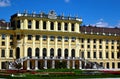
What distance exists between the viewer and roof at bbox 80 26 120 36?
8631 centimetres

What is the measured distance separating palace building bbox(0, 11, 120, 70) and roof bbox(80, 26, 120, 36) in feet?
1.80

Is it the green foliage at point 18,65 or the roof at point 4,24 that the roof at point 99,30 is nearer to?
the roof at point 4,24

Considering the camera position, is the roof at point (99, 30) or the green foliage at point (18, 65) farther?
the roof at point (99, 30)

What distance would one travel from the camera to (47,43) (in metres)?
76.9

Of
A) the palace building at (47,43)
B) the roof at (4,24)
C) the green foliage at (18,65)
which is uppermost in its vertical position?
the roof at (4,24)

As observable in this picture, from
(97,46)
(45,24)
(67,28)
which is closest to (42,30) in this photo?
(45,24)

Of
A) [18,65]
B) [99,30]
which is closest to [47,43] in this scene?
[18,65]

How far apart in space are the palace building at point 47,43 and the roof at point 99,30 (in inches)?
21.6

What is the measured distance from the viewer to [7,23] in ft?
253

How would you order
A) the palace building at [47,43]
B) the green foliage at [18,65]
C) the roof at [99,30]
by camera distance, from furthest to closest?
the roof at [99,30], the palace building at [47,43], the green foliage at [18,65]

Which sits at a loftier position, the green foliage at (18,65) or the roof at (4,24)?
the roof at (4,24)

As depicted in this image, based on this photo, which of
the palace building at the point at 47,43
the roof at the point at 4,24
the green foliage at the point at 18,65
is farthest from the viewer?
the roof at the point at 4,24

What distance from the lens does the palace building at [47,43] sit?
2921 inches

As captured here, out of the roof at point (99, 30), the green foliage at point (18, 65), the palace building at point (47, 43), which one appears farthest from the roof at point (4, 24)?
the roof at point (99, 30)
